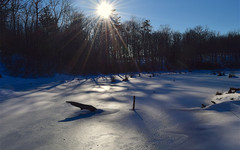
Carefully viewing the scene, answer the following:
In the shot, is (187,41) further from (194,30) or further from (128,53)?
(128,53)

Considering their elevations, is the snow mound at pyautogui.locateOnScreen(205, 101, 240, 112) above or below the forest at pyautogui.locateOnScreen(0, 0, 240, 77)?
below

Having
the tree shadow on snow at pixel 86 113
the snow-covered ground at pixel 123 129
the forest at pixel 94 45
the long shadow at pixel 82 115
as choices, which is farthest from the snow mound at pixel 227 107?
the forest at pixel 94 45

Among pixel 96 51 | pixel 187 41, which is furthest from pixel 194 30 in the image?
pixel 96 51

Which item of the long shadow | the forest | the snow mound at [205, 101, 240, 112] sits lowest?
the long shadow

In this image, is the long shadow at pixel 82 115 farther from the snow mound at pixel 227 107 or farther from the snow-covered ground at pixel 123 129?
the snow mound at pixel 227 107

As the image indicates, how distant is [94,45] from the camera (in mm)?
27141

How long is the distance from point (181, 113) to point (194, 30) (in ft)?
128

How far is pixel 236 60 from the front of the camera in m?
34.4

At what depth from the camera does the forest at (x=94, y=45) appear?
55.5 ft

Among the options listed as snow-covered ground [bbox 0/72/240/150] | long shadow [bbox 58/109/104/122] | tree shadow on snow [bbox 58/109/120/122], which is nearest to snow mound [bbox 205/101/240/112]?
snow-covered ground [bbox 0/72/240/150]

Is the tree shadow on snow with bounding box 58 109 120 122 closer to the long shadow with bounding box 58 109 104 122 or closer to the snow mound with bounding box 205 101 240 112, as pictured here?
the long shadow with bounding box 58 109 104 122

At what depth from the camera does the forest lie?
1692 cm

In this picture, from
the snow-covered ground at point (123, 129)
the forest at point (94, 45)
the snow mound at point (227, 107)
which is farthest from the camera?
the forest at point (94, 45)

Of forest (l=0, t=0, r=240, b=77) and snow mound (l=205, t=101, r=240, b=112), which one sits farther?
forest (l=0, t=0, r=240, b=77)
